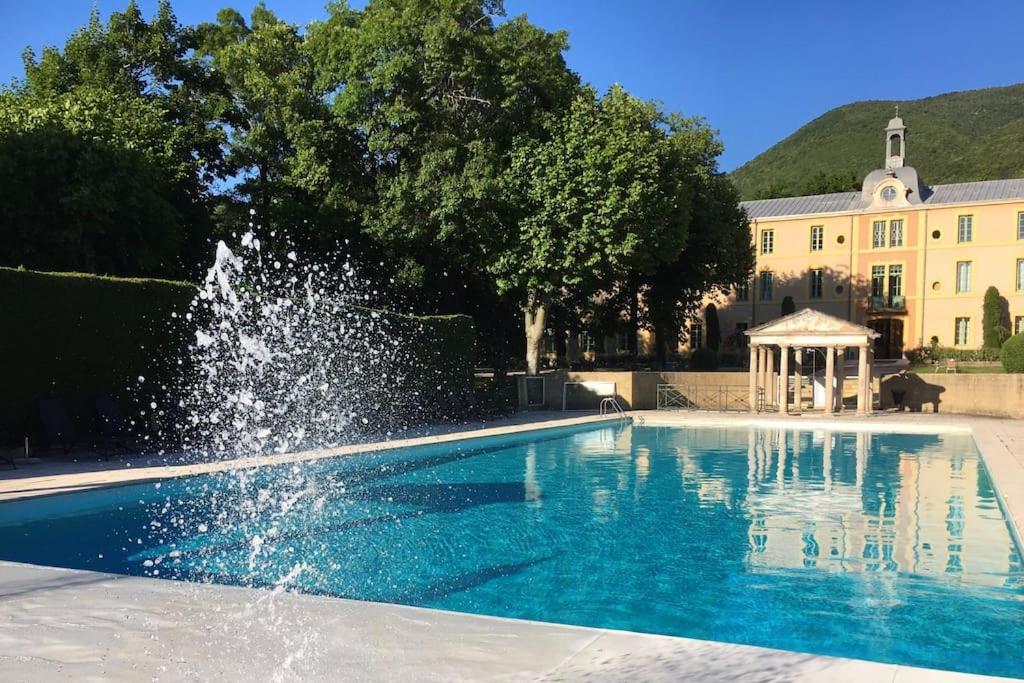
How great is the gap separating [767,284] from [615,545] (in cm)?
4056

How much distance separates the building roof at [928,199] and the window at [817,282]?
11.2 feet

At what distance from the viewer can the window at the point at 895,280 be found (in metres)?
42.8

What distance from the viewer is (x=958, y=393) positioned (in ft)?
88.0

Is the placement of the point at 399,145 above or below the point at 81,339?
above

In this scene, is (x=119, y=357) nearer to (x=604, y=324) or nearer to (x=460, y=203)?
(x=460, y=203)

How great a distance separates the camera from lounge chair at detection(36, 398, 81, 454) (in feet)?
39.6

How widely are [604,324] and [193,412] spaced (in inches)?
977

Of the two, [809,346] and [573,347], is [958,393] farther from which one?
[573,347]

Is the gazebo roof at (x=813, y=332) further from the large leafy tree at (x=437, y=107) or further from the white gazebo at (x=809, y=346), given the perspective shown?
the large leafy tree at (x=437, y=107)

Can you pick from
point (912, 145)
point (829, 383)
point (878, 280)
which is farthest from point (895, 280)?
point (912, 145)

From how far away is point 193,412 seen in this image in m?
14.7

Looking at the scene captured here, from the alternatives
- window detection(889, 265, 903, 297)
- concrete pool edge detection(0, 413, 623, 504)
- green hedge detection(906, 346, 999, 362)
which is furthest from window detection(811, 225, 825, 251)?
concrete pool edge detection(0, 413, 623, 504)

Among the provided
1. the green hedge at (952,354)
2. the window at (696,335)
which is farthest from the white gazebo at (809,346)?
the window at (696,335)

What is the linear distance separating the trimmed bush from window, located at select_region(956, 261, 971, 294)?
1514cm
